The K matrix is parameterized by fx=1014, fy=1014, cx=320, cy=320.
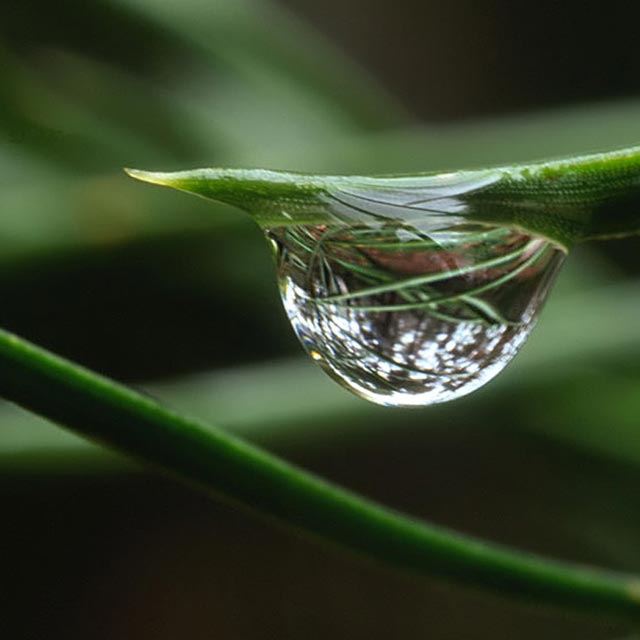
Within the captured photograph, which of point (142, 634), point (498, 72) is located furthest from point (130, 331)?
point (498, 72)

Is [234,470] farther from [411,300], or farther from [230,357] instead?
[230,357]

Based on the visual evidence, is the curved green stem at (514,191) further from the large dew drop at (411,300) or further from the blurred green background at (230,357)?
the blurred green background at (230,357)

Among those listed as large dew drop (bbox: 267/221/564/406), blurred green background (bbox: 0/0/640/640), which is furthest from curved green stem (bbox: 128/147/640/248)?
blurred green background (bbox: 0/0/640/640)

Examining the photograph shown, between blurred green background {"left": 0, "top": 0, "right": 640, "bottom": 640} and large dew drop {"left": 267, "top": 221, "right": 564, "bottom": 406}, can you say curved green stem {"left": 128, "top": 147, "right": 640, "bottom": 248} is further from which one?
blurred green background {"left": 0, "top": 0, "right": 640, "bottom": 640}

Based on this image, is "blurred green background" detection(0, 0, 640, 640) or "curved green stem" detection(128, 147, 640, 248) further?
"blurred green background" detection(0, 0, 640, 640)

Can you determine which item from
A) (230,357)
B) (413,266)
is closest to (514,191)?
(413,266)

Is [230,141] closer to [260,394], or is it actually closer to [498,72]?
Answer: [260,394]

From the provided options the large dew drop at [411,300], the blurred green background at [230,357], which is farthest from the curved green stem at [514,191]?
the blurred green background at [230,357]
